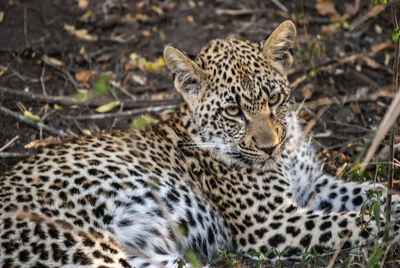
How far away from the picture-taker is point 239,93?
648 cm

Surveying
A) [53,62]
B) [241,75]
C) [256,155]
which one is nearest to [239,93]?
[241,75]

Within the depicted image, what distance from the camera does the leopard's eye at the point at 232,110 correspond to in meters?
6.58

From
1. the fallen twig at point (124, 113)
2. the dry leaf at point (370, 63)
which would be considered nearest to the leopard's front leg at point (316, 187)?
the fallen twig at point (124, 113)

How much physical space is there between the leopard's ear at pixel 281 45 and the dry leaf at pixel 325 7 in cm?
501

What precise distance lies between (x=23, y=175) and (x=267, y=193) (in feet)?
8.52

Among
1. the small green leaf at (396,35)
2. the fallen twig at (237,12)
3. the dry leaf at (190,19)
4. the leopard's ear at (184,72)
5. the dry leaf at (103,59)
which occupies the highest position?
the small green leaf at (396,35)

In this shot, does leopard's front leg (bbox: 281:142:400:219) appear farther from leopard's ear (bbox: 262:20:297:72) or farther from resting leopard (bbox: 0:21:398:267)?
leopard's ear (bbox: 262:20:297:72)

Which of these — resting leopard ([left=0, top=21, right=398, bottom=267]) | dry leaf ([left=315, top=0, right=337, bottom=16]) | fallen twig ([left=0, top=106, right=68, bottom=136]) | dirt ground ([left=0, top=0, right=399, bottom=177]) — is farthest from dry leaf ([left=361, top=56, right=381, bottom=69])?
fallen twig ([left=0, top=106, right=68, bottom=136])

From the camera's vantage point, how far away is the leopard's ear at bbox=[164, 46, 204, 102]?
261 inches

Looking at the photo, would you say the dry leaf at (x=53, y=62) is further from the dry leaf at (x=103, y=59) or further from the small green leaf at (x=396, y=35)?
the small green leaf at (x=396, y=35)

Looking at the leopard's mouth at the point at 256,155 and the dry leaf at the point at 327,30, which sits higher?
the dry leaf at the point at 327,30

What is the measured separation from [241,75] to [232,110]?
0.39 m

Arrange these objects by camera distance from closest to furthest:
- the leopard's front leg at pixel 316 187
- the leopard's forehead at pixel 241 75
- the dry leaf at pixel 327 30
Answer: the leopard's forehead at pixel 241 75 → the leopard's front leg at pixel 316 187 → the dry leaf at pixel 327 30

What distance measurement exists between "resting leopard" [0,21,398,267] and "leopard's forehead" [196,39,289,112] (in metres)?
0.01
